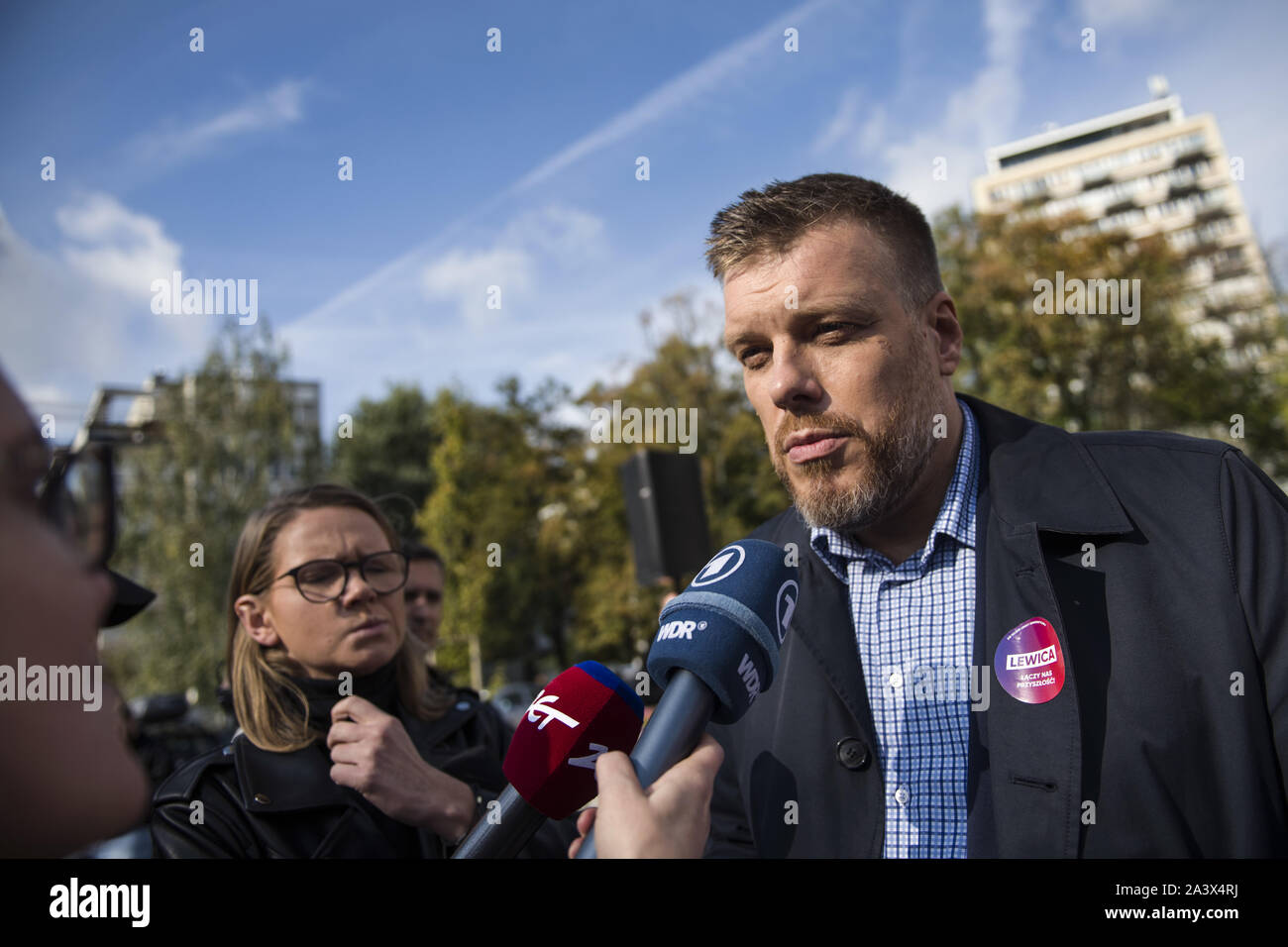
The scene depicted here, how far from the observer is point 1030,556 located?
1.97 meters

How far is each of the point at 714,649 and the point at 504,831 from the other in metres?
0.41

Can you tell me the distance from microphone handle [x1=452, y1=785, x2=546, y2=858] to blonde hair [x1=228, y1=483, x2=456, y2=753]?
55.4 inches

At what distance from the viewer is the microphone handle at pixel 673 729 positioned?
1.17 meters

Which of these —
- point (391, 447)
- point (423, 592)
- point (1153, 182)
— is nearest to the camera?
point (423, 592)

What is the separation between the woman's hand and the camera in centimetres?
228

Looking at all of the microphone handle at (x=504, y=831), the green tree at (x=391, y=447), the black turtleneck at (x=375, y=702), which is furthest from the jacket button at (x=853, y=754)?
the green tree at (x=391, y=447)

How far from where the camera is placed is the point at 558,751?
142cm

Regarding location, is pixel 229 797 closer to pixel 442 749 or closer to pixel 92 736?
pixel 442 749

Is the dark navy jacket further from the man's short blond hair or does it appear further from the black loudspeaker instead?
the black loudspeaker

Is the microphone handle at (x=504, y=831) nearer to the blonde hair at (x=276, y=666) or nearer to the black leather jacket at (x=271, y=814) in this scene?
the black leather jacket at (x=271, y=814)

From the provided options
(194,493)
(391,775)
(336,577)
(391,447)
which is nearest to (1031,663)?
(391,775)

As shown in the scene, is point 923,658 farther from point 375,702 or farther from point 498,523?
point 498,523

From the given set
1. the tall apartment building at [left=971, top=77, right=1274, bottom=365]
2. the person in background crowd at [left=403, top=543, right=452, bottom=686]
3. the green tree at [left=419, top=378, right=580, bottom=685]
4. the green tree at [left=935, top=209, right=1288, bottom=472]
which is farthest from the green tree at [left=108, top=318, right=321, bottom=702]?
the tall apartment building at [left=971, top=77, right=1274, bottom=365]
